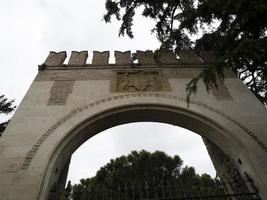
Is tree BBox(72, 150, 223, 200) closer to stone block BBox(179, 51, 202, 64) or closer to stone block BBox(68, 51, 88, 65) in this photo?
stone block BBox(179, 51, 202, 64)

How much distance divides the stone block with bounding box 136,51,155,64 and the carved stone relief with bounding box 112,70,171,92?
61 cm

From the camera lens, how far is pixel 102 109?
577 cm

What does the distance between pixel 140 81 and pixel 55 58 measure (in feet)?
9.54

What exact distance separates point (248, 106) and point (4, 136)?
18.2 feet

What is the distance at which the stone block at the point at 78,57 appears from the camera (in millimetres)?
7477

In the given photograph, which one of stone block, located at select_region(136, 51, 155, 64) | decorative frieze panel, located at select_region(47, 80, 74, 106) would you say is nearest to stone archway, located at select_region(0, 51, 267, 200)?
decorative frieze panel, located at select_region(47, 80, 74, 106)

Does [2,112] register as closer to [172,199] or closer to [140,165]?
[172,199]

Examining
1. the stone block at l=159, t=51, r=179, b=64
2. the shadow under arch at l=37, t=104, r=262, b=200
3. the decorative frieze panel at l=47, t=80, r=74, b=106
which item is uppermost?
the stone block at l=159, t=51, r=179, b=64

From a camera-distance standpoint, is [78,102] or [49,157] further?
[78,102]

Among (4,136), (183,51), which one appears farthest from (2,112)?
(183,51)

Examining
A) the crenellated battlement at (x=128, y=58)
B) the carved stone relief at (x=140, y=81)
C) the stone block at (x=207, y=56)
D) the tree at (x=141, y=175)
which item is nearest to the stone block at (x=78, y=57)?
the crenellated battlement at (x=128, y=58)

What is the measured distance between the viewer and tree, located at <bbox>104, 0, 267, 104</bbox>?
4016mm

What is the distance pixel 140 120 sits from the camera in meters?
6.36

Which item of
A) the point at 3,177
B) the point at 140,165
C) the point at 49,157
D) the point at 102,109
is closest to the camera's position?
the point at 3,177
